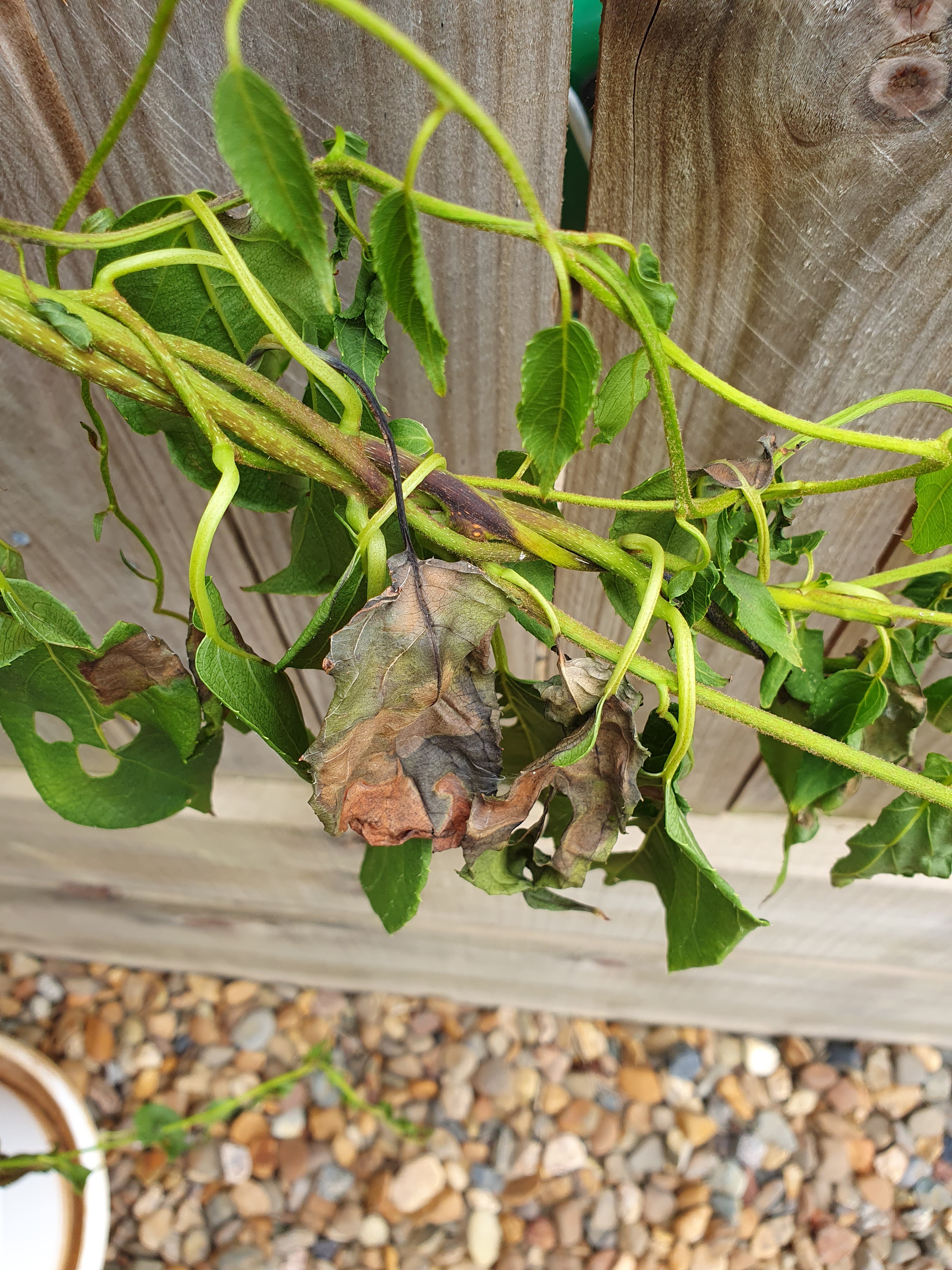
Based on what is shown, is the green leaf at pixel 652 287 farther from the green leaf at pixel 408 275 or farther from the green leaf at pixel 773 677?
the green leaf at pixel 773 677

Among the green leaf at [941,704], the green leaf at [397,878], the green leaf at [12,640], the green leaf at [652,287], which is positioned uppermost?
the green leaf at [652,287]

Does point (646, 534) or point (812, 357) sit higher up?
point (812, 357)

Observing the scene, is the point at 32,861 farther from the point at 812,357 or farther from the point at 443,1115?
the point at 812,357

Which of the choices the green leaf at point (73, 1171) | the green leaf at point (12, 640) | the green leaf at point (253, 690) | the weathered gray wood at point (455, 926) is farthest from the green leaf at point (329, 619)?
the green leaf at point (73, 1171)

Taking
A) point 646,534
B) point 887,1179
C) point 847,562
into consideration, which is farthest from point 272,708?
point 887,1179

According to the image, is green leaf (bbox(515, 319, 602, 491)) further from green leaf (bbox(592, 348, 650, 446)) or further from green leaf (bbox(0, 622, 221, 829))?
green leaf (bbox(0, 622, 221, 829))

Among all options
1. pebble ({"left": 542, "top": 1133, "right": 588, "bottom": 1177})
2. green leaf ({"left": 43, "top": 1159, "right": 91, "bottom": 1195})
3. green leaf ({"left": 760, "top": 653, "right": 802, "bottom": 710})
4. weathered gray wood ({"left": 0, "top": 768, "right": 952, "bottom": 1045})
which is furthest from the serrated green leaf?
pebble ({"left": 542, "top": 1133, "right": 588, "bottom": 1177})
